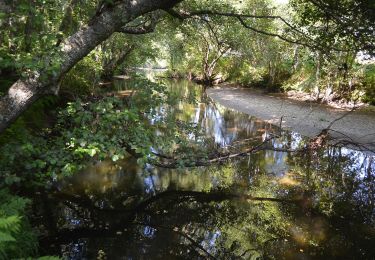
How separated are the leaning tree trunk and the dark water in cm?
248

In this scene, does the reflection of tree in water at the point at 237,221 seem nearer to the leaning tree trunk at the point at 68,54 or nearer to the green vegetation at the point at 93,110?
the green vegetation at the point at 93,110

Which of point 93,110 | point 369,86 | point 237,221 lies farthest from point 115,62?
point 93,110

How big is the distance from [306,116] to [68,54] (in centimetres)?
1500

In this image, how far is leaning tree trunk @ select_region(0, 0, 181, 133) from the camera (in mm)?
4039

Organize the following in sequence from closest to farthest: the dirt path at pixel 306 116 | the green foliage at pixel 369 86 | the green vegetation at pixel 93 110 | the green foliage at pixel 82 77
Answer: the green vegetation at pixel 93 110
the green foliage at pixel 82 77
the dirt path at pixel 306 116
the green foliage at pixel 369 86

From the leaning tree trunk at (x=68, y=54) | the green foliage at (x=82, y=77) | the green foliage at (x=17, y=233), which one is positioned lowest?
the green foliage at (x=17, y=233)

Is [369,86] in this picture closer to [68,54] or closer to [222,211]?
[222,211]

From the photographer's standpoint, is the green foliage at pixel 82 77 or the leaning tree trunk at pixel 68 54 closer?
the leaning tree trunk at pixel 68 54

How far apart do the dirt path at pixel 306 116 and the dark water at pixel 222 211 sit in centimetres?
258

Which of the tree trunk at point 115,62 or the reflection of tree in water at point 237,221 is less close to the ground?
the tree trunk at point 115,62

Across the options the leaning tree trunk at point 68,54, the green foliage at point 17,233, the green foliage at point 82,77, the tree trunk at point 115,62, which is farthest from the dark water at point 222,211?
the tree trunk at point 115,62

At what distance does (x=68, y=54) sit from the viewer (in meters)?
4.21

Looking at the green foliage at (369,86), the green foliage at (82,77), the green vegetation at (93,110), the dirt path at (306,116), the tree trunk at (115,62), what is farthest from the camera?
the tree trunk at (115,62)

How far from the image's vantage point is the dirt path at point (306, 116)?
13.9 meters
